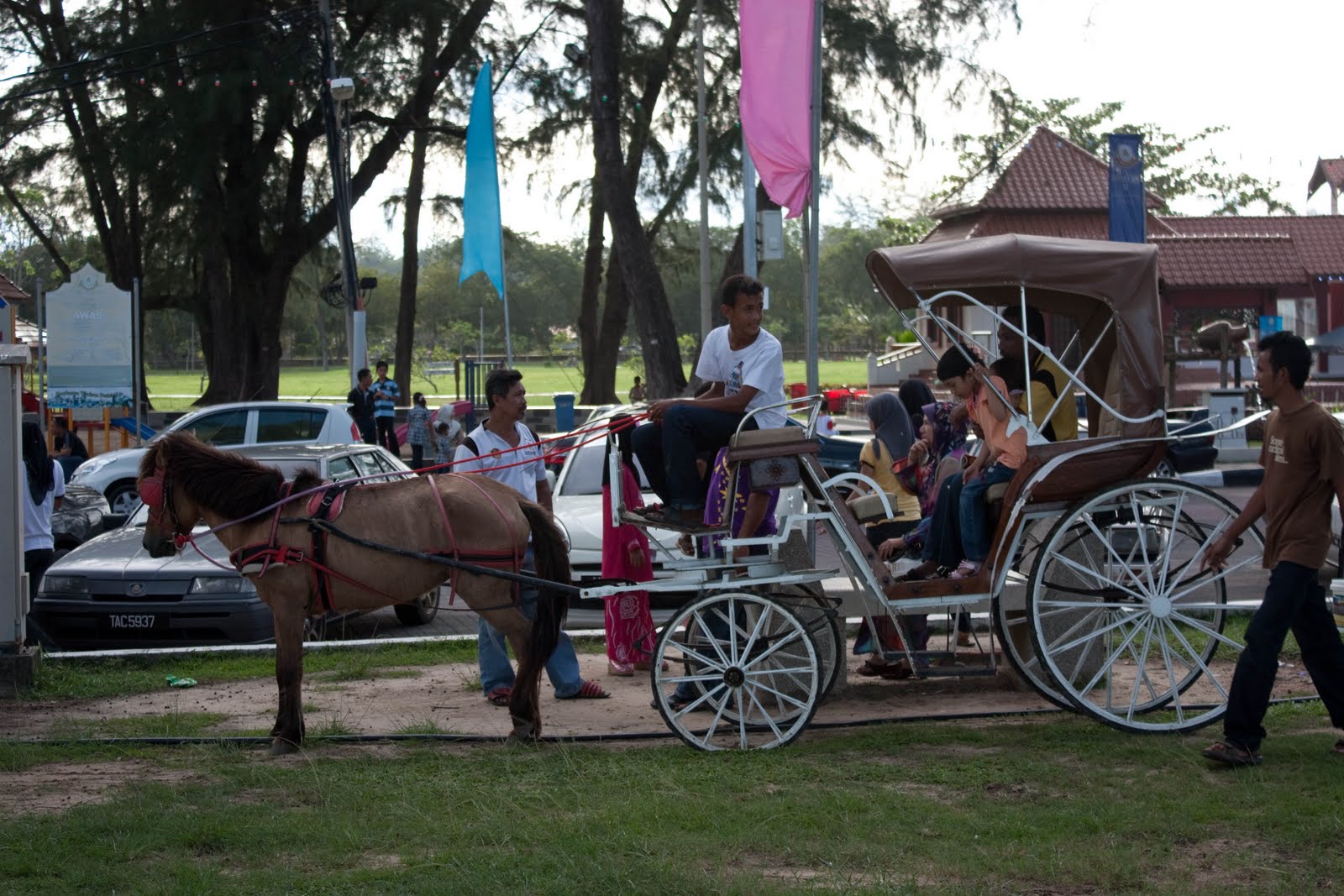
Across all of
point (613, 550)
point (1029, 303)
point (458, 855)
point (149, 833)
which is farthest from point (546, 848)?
point (1029, 303)

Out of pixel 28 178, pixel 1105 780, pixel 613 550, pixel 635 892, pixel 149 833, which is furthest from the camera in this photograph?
pixel 28 178

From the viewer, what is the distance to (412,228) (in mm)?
35781

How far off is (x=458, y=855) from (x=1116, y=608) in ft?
12.2

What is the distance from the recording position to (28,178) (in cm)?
3306

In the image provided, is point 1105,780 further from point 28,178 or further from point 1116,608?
point 28,178

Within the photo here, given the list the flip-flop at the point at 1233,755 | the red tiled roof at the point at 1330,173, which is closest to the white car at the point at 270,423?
the flip-flop at the point at 1233,755

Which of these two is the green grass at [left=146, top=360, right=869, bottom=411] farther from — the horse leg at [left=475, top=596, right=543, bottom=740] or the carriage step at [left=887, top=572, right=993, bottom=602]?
the carriage step at [left=887, top=572, right=993, bottom=602]

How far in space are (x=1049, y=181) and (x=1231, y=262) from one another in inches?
301

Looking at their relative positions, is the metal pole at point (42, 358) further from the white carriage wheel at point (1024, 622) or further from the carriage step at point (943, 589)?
the carriage step at point (943, 589)

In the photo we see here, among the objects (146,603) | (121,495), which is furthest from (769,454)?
(121,495)

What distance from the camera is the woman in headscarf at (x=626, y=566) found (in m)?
7.60

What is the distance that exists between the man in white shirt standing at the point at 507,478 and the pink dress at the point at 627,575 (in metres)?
0.29

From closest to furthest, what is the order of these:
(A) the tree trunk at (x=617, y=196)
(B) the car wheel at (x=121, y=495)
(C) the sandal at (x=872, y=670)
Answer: (C) the sandal at (x=872, y=670)
(B) the car wheel at (x=121, y=495)
(A) the tree trunk at (x=617, y=196)

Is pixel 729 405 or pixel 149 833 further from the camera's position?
pixel 729 405
